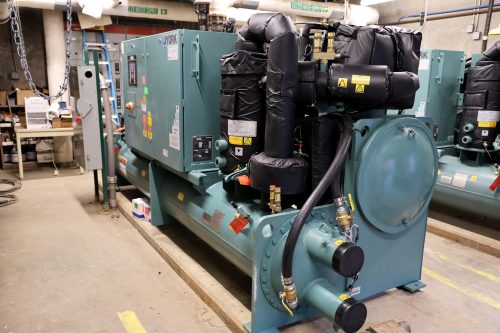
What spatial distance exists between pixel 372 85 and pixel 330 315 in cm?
108

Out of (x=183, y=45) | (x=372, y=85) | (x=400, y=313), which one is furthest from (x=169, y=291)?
(x=372, y=85)

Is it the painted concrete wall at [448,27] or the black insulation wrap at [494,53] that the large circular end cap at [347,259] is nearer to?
the black insulation wrap at [494,53]

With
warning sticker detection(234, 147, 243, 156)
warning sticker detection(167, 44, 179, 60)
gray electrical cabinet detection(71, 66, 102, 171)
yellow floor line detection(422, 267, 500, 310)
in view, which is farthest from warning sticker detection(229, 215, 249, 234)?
gray electrical cabinet detection(71, 66, 102, 171)

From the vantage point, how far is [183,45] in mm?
2582

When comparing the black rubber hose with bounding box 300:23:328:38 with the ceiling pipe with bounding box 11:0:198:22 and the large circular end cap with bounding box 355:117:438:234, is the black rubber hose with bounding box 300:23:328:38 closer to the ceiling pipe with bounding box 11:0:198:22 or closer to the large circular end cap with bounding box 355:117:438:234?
the large circular end cap with bounding box 355:117:438:234

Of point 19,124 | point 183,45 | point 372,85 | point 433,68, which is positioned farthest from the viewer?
point 19,124

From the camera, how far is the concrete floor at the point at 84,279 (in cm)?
232

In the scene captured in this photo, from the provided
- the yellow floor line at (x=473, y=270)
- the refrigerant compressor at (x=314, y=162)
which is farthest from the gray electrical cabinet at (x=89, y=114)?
the yellow floor line at (x=473, y=270)

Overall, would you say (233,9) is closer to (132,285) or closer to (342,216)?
(132,285)

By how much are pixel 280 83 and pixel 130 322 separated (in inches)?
61.2

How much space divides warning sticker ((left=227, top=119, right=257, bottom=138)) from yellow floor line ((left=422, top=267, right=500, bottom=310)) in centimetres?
170

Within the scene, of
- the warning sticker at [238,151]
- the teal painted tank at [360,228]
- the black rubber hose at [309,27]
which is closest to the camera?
the teal painted tank at [360,228]

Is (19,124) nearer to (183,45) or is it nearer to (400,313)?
(183,45)

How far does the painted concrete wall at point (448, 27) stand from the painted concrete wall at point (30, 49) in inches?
240
